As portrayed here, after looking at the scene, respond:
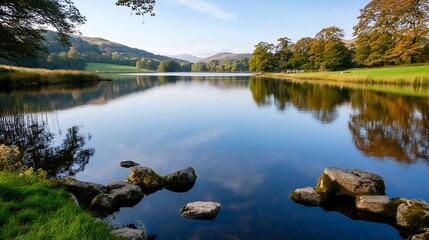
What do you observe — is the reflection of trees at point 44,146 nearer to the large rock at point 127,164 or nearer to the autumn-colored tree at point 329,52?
the large rock at point 127,164

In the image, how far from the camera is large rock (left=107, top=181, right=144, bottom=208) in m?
8.71

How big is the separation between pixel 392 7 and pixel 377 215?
8736cm

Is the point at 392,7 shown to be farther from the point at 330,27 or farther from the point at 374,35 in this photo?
the point at 330,27

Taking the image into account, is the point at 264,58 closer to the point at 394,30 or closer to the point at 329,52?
the point at 329,52

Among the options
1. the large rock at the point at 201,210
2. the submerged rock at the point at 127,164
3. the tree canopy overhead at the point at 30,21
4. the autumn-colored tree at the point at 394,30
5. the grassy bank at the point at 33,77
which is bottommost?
the large rock at the point at 201,210

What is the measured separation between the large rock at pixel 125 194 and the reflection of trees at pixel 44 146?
Answer: 2896 mm

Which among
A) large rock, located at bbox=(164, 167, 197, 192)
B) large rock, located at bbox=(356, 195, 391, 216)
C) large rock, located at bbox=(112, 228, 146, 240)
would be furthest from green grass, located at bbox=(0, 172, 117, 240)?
large rock, located at bbox=(356, 195, 391, 216)

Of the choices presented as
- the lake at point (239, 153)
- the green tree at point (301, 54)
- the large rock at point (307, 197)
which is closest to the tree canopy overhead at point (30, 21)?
the lake at point (239, 153)

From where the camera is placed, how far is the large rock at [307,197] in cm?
888

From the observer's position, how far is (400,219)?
24.8ft

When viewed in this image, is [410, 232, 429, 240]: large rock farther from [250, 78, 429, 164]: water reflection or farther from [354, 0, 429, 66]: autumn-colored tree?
[354, 0, 429, 66]: autumn-colored tree

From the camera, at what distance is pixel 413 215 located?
24.1 ft

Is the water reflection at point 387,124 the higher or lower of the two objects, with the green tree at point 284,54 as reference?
lower

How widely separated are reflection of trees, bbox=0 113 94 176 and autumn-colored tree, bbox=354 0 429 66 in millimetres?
79550
